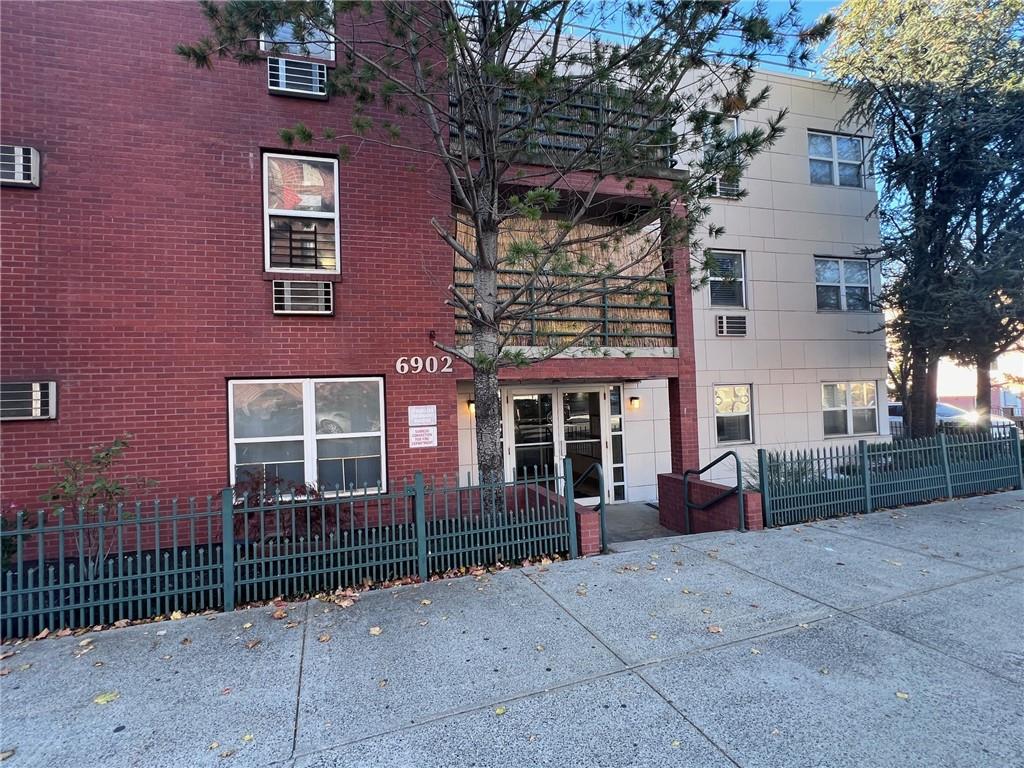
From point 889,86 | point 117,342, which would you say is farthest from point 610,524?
point 889,86

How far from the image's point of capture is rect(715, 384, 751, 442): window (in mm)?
11109

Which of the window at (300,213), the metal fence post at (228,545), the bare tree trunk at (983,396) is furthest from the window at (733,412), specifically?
the metal fence post at (228,545)

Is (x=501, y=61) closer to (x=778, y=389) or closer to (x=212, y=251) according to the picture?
(x=212, y=251)

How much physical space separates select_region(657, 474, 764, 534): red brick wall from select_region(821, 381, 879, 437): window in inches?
217

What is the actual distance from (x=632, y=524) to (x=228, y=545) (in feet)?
21.1

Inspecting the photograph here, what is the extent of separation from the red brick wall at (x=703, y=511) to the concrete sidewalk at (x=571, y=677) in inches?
63.0

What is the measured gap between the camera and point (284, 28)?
668 centimetres

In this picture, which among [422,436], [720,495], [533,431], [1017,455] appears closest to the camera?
[422,436]

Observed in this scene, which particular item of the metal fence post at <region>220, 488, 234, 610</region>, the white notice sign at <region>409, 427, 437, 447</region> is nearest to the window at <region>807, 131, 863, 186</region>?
the white notice sign at <region>409, 427, 437, 447</region>

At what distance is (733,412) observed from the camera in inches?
441

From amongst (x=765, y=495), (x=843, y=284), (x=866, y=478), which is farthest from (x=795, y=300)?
(x=765, y=495)

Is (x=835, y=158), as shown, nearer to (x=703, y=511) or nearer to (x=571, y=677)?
(x=703, y=511)

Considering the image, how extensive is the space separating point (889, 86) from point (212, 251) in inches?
517

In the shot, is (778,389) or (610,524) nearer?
(610,524)
